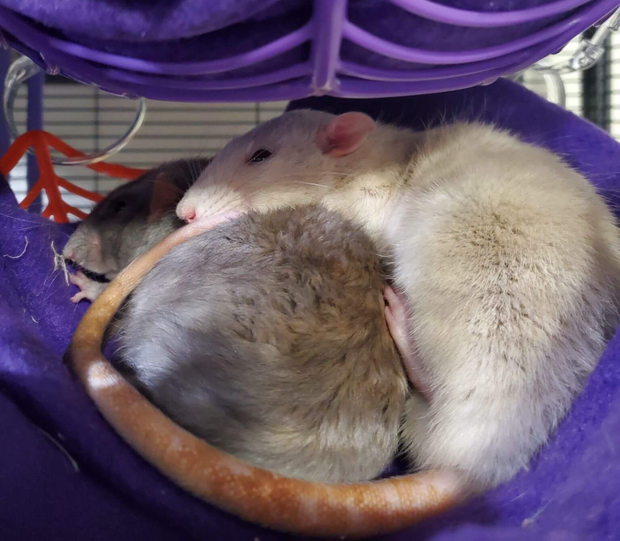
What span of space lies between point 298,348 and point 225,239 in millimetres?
264

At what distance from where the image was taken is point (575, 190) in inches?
38.6

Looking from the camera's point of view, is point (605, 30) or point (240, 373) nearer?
point (240, 373)

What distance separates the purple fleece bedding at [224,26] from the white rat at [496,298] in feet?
0.86

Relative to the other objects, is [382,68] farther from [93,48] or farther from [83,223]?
[83,223]

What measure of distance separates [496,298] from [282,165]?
60 cm

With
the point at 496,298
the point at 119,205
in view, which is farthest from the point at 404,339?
the point at 119,205

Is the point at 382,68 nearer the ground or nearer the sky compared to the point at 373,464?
A: nearer the sky

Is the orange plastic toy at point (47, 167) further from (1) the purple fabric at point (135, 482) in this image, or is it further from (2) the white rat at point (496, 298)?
(2) the white rat at point (496, 298)

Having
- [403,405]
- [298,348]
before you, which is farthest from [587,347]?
[298,348]

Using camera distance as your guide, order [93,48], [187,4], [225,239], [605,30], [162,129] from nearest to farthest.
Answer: [187,4] < [93,48] < [225,239] < [605,30] < [162,129]

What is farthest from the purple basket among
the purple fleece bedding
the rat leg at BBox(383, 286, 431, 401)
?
the rat leg at BBox(383, 286, 431, 401)

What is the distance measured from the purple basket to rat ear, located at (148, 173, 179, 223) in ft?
1.78

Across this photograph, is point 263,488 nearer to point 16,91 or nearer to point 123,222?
point 123,222

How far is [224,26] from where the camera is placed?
63 cm
